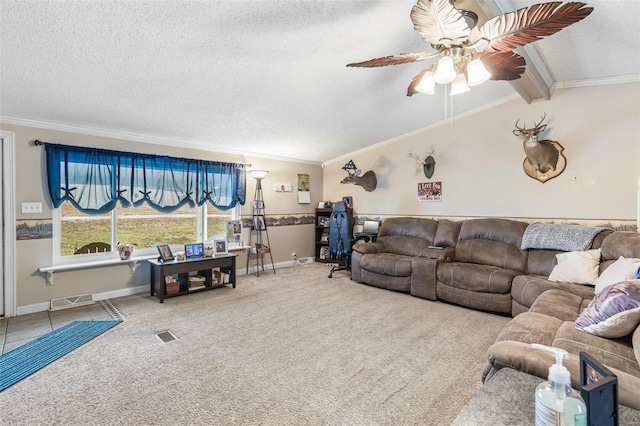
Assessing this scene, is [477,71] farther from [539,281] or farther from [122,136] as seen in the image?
[122,136]

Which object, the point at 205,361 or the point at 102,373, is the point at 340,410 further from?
the point at 102,373

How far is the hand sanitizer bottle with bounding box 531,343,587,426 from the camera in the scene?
721 millimetres

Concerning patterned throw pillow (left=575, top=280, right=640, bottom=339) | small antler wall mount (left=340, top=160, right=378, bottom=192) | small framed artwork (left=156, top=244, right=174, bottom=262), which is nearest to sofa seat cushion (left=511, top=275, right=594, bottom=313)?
patterned throw pillow (left=575, top=280, right=640, bottom=339)

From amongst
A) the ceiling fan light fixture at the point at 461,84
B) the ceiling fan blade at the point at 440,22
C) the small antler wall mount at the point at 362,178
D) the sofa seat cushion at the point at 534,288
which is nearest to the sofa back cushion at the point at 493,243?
the sofa seat cushion at the point at 534,288

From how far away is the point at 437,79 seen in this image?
2.25 m

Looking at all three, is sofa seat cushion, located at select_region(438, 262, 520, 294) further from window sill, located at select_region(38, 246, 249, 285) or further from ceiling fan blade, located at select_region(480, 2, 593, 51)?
window sill, located at select_region(38, 246, 249, 285)

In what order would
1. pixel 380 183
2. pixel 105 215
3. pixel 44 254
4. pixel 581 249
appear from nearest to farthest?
pixel 581 249, pixel 44 254, pixel 105 215, pixel 380 183

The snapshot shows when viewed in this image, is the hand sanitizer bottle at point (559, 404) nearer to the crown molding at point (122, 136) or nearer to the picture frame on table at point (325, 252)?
the crown molding at point (122, 136)

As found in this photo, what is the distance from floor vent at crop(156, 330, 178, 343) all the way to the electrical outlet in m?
2.22

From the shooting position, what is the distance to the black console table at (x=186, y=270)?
407 centimetres

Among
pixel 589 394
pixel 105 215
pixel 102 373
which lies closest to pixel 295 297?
pixel 102 373

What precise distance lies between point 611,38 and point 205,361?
4615 millimetres

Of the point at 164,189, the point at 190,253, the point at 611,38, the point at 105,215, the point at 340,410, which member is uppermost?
the point at 611,38

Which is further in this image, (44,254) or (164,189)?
(164,189)
